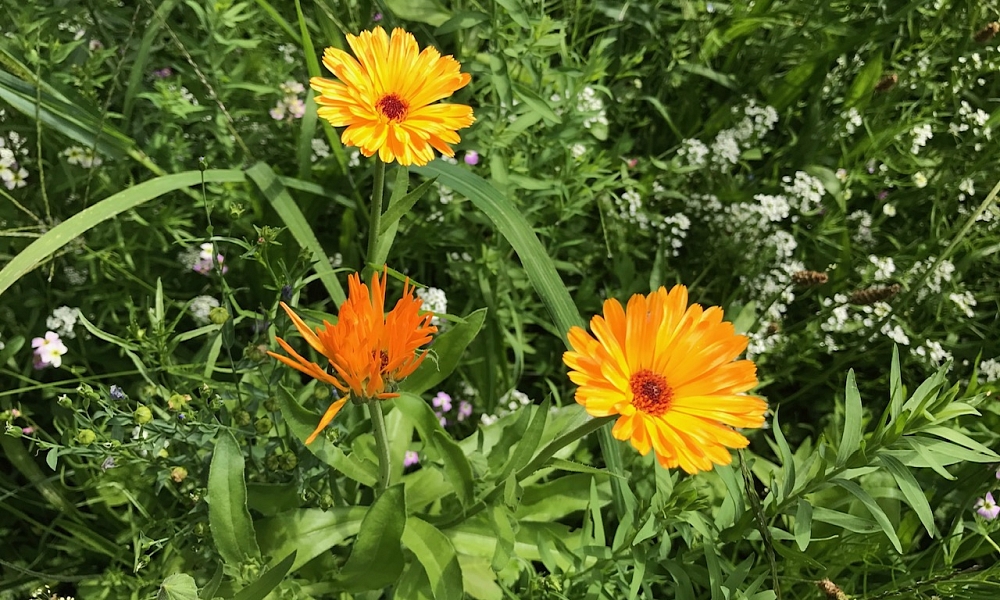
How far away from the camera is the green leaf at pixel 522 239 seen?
1.57 m

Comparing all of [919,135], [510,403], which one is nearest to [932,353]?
[919,135]

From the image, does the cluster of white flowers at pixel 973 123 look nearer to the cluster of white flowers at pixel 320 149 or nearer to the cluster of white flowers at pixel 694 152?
the cluster of white flowers at pixel 694 152

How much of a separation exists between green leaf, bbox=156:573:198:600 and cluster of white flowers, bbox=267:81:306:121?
55.7 inches

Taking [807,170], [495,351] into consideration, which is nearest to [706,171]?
[807,170]

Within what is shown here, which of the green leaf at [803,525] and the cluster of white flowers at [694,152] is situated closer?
the green leaf at [803,525]

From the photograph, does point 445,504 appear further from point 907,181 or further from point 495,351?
point 907,181

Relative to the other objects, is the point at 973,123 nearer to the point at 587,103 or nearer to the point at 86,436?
the point at 587,103

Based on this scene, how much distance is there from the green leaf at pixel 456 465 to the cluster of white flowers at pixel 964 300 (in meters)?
1.57

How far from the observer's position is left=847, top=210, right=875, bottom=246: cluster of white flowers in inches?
88.4

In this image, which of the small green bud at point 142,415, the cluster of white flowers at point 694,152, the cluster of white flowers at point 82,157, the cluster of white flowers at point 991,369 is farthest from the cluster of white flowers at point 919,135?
the cluster of white flowers at point 82,157

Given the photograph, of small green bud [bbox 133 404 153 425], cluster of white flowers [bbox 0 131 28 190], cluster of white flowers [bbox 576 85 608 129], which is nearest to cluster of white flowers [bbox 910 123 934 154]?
cluster of white flowers [bbox 576 85 608 129]

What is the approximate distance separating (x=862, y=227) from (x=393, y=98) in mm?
1728

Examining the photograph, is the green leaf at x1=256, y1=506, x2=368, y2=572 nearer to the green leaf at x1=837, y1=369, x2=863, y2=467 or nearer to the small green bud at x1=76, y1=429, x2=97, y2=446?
the small green bud at x1=76, y1=429, x2=97, y2=446

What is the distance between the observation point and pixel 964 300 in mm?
2031
